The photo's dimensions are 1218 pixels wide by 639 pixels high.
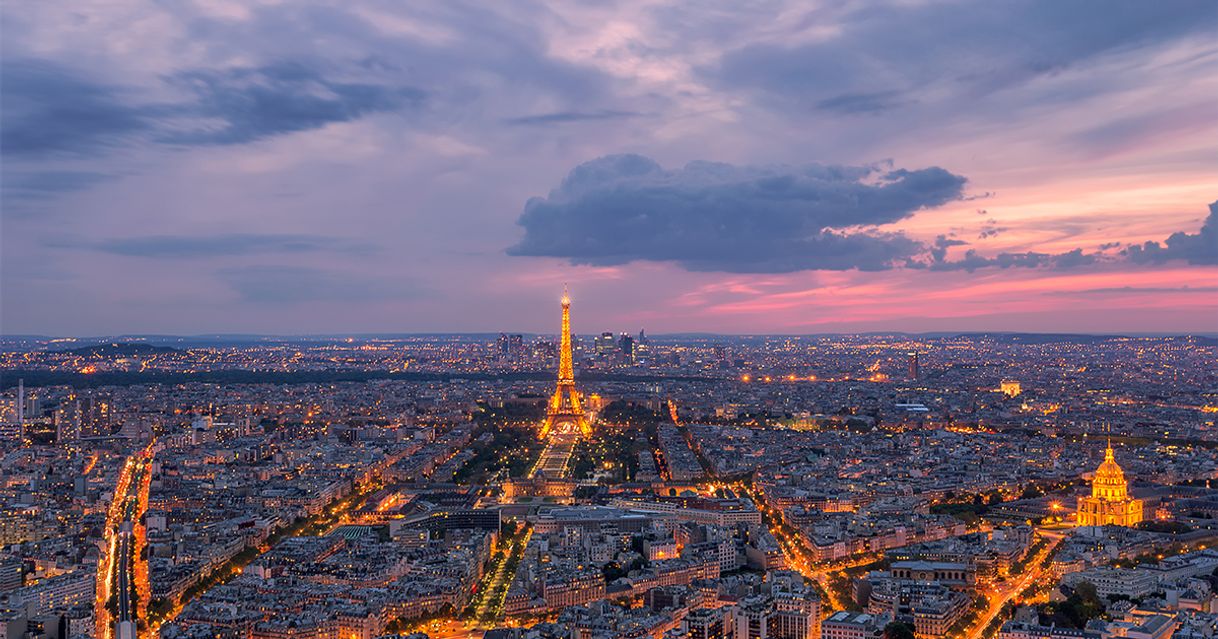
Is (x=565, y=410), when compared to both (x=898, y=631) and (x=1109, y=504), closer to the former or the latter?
(x=1109, y=504)

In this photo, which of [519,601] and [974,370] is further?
[974,370]

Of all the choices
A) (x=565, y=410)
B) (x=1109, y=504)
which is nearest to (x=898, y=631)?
(x=1109, y=504)

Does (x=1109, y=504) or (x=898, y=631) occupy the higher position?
(x=1109, y=504)

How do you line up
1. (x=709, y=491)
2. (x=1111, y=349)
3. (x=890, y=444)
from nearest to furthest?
(x=709, y=491)
(x=890, y=444)
(x=1111, y=349)

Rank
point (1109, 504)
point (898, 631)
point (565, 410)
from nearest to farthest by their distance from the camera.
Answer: point (898, 631), point (1109, 504), point (565, 410)

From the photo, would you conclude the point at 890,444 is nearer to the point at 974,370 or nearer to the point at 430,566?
the point at 430,566

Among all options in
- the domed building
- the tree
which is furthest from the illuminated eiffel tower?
the tree

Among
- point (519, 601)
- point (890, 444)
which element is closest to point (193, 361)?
point (890, 444)
